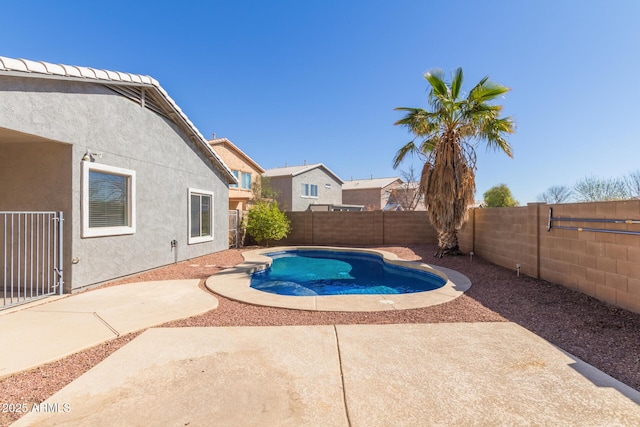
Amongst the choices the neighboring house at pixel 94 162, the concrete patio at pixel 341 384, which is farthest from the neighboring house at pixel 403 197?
the concrete patio at pixel 341 384

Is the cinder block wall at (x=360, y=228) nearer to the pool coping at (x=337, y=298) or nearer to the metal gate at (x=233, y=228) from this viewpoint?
the metal gate at (x=233, y=228)

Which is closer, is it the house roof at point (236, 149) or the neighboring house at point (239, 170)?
the neighboring house at point (239, 170)

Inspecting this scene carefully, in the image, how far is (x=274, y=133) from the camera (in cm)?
2564

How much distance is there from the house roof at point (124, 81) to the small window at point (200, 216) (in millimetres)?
1870

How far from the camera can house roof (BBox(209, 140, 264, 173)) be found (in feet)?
77.6

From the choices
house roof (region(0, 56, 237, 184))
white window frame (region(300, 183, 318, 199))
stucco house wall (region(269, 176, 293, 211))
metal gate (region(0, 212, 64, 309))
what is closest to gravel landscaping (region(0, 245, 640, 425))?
metal gate (region(0, 212, 64, 309))

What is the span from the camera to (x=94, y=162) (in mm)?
7223

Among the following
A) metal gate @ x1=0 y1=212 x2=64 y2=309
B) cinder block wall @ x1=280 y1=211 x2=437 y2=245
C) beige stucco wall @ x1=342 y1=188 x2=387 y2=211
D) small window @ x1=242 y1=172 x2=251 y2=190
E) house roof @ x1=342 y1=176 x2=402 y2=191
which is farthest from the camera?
house roof @ x1=342 y1=176 x2=402 y2=191

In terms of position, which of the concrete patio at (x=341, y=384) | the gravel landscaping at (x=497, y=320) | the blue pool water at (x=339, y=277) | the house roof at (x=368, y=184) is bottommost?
the blue pool water at (x=339, y=277)

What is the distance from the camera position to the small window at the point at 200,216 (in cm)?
1155

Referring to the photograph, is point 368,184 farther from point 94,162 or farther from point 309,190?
point 94,162

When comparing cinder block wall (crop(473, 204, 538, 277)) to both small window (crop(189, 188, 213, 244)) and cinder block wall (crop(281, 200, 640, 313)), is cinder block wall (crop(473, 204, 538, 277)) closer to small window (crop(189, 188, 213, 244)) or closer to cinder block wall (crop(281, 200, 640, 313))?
cinder block wall (crop(281, 200, 640, 313))

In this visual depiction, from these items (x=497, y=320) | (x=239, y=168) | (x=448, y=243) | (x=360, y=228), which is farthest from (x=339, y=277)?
(x=239, y=168)

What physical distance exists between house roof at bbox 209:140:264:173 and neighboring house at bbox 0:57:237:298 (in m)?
13.5
